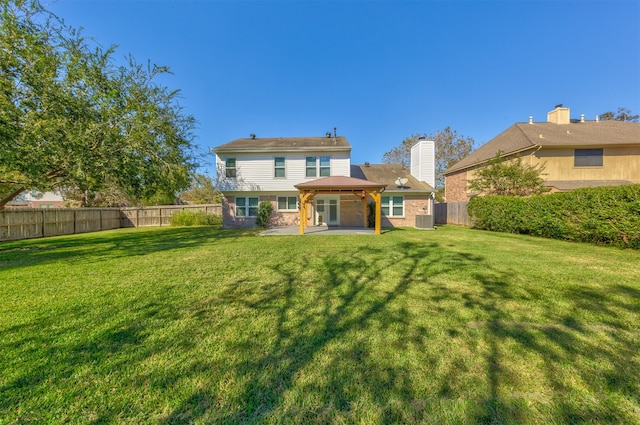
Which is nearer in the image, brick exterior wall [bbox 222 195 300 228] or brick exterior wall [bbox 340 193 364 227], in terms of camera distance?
brick exterior wall [bbox 222 195 300 228]

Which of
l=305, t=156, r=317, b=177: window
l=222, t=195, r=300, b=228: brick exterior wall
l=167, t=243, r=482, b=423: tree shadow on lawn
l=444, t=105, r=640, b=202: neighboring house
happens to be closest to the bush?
l=222, t=195, r=300, b=228: brick exterior wall

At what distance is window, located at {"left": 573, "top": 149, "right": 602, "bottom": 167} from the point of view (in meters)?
15.3

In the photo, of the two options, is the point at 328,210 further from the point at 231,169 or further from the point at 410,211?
the point at 231,169

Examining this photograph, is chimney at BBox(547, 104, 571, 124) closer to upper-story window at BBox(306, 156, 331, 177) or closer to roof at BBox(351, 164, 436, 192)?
roof at BBox(351, 164, 436, 192)

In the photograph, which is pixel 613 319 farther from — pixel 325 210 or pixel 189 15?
pixel 189 15

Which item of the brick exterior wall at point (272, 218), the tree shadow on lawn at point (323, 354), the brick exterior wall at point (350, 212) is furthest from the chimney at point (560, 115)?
the tree shadow on lawn at point (323, 354)

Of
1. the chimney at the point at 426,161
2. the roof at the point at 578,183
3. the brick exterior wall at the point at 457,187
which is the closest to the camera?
the roof at the point at 578,183

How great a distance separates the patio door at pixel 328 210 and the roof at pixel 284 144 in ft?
10.8

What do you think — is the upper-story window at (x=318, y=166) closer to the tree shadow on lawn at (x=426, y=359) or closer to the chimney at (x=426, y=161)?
the chimney at (x=426, y=161)

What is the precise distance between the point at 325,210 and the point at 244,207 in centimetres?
535

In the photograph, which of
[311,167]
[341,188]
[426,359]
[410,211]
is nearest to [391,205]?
[410,211]

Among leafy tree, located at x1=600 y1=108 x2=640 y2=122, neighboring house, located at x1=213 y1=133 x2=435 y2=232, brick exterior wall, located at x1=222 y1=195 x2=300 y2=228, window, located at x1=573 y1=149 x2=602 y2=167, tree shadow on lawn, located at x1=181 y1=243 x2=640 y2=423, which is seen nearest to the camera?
tree shadow on lawn, located at x1=181 y1=243 x2=640 y2=423

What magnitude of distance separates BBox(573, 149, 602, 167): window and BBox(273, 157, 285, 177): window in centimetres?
1830

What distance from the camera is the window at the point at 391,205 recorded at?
16.4 m
